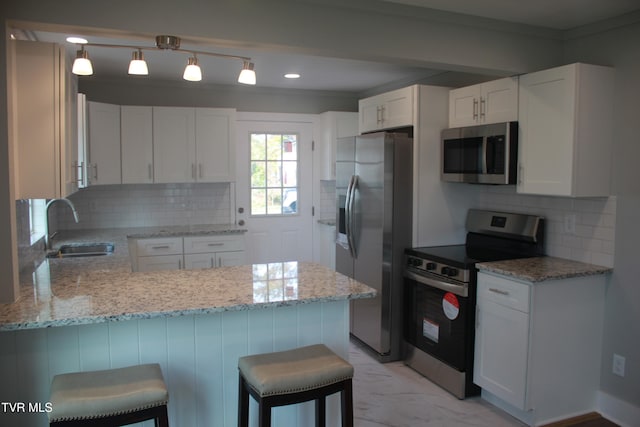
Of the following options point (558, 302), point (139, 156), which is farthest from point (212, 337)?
point (139, 156)

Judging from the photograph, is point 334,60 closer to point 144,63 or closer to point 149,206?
point 144,63

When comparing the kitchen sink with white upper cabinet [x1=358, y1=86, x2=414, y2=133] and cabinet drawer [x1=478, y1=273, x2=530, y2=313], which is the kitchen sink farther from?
cabinet drawer [x1=478, y1=273, x2=530, y2=313]

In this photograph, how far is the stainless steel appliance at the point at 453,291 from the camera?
329cm

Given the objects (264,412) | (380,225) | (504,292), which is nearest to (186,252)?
(380,225)

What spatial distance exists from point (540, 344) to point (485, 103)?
65.2 inches

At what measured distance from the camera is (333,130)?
5445mm

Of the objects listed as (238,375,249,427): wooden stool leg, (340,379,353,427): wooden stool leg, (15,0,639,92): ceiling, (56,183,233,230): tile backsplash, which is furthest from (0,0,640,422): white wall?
(56,183,233,230): tile backsplash

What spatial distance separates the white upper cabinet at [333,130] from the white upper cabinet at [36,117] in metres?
3.39

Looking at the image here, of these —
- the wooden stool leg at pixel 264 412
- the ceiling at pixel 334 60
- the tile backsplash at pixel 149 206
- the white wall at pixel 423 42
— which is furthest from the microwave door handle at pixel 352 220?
the wooden stool leg at pixel 264 412

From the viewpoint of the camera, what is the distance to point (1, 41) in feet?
6.73

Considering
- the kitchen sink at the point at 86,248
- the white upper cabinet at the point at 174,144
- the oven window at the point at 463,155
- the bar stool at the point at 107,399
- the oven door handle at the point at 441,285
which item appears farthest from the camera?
the white upper cabinet at the point at 174,144

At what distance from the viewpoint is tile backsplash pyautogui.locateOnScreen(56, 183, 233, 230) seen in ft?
16.3

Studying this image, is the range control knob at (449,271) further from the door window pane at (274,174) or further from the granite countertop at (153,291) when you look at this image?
the door window pane at (274,174)

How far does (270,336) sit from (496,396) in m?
1.69
